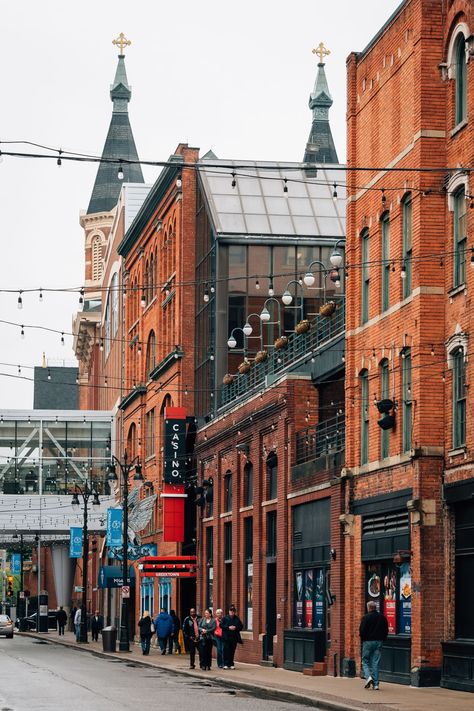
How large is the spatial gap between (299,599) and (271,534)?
14.8ft

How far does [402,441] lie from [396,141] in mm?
7105

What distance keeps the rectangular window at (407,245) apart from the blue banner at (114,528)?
34.8 metres

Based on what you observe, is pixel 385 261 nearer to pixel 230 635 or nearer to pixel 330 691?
pixel 330 691

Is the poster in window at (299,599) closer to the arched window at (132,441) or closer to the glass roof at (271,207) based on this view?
the glass roof at (271,207)

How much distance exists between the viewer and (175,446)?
63.9 metres

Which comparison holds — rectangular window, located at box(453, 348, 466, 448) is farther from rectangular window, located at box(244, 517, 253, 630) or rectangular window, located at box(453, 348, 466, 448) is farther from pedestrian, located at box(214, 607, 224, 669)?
rectangular window, located at box(244, 517, 253, 630)

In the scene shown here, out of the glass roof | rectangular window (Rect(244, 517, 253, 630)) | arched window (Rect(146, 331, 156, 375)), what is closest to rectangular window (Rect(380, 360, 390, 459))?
rectangular window (Rect(244, 517, 253, 630))

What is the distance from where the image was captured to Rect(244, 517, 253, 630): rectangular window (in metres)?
50.3

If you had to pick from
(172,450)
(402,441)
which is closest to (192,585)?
(172,450)

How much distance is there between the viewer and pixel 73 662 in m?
48.0

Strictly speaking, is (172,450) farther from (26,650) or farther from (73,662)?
(73,662)

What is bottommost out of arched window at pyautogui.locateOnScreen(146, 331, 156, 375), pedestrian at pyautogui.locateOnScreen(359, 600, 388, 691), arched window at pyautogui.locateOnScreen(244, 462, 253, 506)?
pedestrian at pyautogui.locateOnScreen(359, 600, 388, 691)

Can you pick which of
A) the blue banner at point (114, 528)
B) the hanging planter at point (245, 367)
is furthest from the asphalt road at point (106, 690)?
the blue banner at point (114, 528)

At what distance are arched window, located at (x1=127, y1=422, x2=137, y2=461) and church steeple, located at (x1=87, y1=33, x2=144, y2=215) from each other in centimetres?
5719
